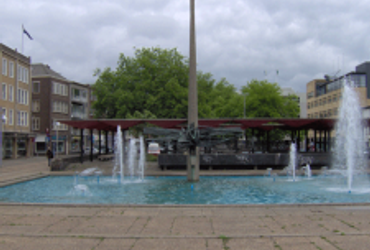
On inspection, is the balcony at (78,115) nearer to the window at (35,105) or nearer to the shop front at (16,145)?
the window at (35,105)

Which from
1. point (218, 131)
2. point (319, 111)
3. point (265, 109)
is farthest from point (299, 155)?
point (319, 111)

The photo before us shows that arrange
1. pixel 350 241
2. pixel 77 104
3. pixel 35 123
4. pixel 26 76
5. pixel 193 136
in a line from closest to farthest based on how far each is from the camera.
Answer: pixel 350 241 < pixel 193 136 < pixel 26 76 < pixel 35 123 < pixel 77 104

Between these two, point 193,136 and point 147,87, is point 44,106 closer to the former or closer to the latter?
point 147,87

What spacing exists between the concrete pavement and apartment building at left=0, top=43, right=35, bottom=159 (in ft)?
123

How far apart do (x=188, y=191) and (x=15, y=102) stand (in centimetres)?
3891

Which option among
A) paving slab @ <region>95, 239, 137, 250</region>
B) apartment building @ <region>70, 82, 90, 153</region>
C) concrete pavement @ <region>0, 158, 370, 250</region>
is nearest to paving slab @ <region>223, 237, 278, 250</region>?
concrete pavement @ <region>0, 158, 370, 250</region>

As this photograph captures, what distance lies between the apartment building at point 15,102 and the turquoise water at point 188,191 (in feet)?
92.3

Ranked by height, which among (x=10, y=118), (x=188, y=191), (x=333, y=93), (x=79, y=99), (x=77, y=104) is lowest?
(x=188, y=191)

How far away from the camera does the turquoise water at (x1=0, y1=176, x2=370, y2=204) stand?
1409cm

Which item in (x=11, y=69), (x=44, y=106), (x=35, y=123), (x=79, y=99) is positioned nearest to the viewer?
(x=11, y=69)

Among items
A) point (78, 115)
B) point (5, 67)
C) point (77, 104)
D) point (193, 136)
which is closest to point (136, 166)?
point (193, 136)

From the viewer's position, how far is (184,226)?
919cm

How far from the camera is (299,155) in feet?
88.2

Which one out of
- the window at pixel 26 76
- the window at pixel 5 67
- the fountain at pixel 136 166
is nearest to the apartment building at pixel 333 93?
the fountain at pixel 136 166
